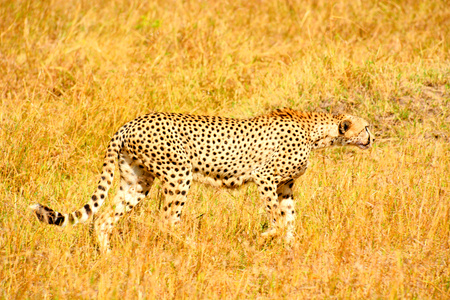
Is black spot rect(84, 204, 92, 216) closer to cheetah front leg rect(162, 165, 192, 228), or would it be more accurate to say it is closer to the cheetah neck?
cheetah front leg rect(162, 165, 192, 228)

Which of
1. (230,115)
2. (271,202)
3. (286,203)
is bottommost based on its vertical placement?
(230,115)

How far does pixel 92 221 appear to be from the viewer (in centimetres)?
441

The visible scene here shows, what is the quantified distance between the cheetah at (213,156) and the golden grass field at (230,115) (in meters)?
0.15

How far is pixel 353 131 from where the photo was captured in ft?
16.2

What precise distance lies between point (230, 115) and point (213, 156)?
1.97m

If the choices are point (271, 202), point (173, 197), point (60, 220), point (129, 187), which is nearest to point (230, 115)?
point (271, 202)

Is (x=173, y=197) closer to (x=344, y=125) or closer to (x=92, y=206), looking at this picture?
(x=92, y=206)

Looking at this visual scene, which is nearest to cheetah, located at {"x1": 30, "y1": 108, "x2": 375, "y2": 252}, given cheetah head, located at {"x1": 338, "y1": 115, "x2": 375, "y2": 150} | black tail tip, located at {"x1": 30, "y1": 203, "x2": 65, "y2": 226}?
cheetah head, located at {"x1": 338, "y1": 115, "x2": 375, "y2": 150}

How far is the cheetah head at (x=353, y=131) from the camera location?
490 centimetres

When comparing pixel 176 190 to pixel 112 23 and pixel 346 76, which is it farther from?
pixel 112 23

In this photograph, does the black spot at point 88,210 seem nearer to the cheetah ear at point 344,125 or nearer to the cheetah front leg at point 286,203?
the cheetah front leg at point 286,203

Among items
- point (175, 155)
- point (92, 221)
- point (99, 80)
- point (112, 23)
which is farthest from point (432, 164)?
point (112, 23)

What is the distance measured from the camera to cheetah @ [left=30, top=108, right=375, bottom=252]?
14.0ft

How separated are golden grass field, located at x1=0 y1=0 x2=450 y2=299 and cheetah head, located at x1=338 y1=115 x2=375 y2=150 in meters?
0.26
